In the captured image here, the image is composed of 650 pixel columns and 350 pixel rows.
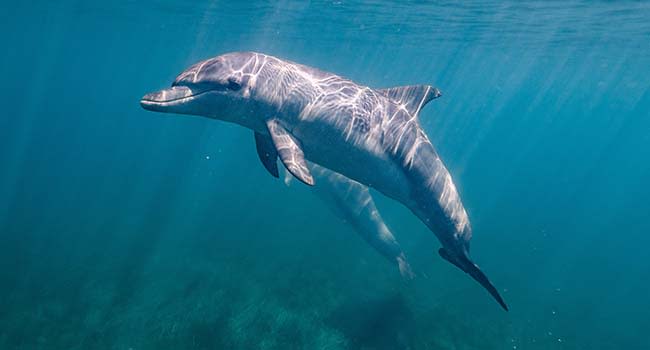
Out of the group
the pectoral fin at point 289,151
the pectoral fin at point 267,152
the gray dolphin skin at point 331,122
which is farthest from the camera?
the pectoral fin at point 267,152

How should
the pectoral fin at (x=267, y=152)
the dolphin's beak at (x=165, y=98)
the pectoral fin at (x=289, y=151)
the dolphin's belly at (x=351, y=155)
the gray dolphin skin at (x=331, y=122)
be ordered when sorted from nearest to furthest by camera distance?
1. the dolphin's beak at (x=165, y=98)
2. the pectoral fin at (x=289, y=151)
3. the gray dolphin skin at (x=331, y=122)
4. the dolphin's belly at (x=351, y=155)
5. the pectoral fin at (x=267, y=152)

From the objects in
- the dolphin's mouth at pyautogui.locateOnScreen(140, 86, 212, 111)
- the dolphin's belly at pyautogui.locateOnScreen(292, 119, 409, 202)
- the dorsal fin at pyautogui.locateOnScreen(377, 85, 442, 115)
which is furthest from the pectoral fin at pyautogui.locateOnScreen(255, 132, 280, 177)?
the dorsal fin at pyautogui.locateOnScreen(377, 85, 442, 115)

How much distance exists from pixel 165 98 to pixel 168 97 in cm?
4

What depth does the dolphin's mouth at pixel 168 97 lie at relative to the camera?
518 centimetres

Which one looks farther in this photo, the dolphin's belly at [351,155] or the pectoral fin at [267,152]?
the pectoral fin at [267,152]

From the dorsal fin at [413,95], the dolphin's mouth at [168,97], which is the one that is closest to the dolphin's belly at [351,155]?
the dorsal fin at [413,95]

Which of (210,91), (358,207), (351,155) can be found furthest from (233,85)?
(358,207)

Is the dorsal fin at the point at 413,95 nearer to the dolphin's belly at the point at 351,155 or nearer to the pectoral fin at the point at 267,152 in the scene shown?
the dolphin's belly at the point at 351,155

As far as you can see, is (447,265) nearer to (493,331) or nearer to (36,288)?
(493,331)

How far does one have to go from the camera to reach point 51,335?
9094 mm

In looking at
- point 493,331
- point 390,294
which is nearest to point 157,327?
point 390,294

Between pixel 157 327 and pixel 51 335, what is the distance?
2.52m

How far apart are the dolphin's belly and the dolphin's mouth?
5.41 feet

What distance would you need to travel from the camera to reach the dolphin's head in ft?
17.7
